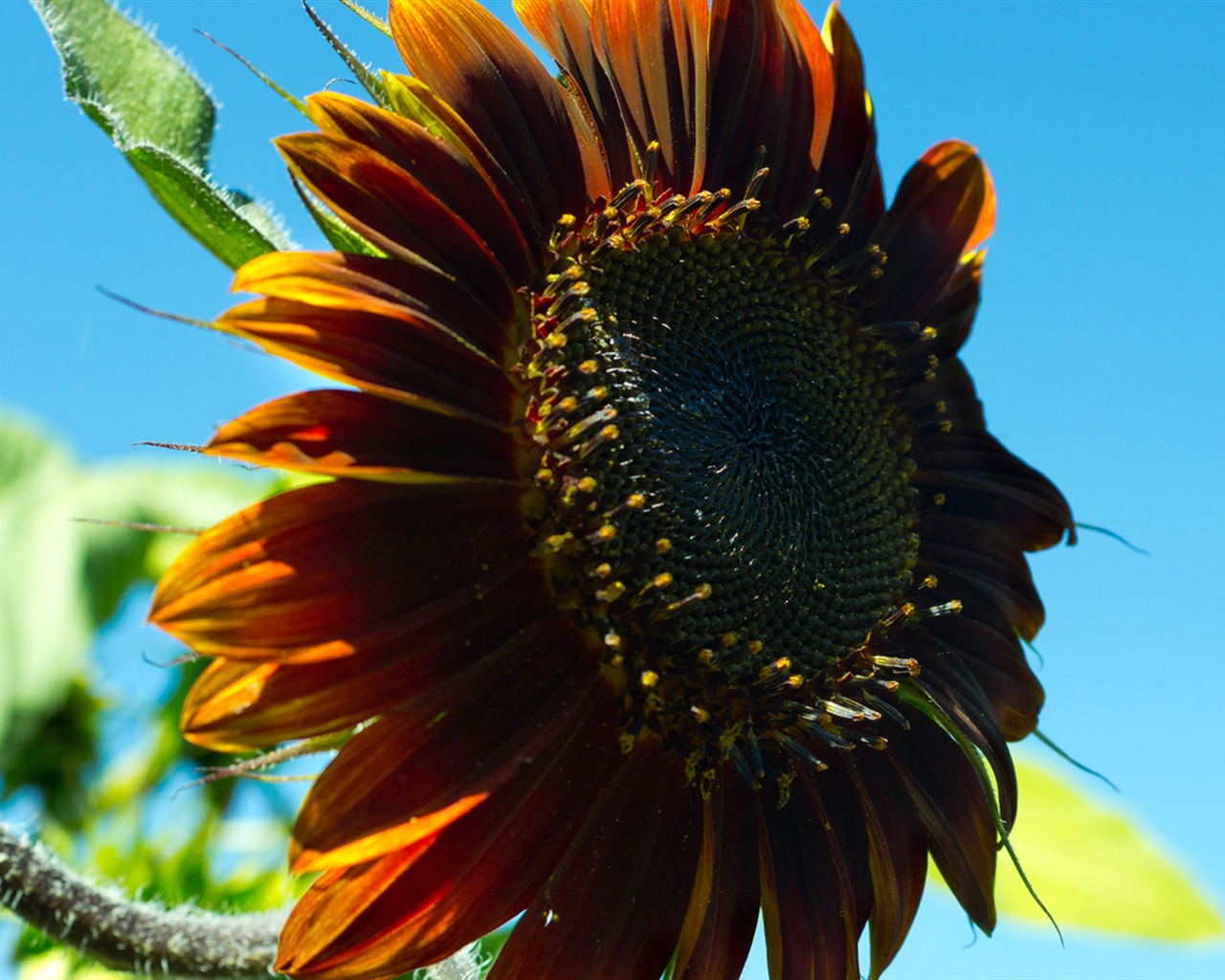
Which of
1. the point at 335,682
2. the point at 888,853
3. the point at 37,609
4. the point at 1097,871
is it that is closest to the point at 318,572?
the point at 335,682

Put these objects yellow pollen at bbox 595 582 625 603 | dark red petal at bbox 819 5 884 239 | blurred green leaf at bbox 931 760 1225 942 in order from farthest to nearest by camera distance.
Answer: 1. blurred green leaf at bbox 931 760 1225 942
2. dark red petal at bbox 819 5 884 239
3. yellow pollen at bbox 595 582 625 603

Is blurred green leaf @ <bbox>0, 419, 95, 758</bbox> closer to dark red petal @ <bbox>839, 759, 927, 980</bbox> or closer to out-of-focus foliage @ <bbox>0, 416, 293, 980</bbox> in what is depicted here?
out-of-focus foliage @ <bbox>0, 416, 293, 980</bbox>

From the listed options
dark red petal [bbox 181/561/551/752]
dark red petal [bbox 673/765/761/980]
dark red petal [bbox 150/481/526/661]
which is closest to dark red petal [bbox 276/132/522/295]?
dark red petal [bbox 150/481/526/661]

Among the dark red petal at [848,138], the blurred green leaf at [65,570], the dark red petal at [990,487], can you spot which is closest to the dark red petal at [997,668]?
the dark red petal at [990,487]

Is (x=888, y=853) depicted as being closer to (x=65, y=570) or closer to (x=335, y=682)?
(x=335, y=682)

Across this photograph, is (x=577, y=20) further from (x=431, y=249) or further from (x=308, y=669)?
(x=308, y=669)

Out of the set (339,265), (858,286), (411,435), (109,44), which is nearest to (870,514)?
(858,286)
